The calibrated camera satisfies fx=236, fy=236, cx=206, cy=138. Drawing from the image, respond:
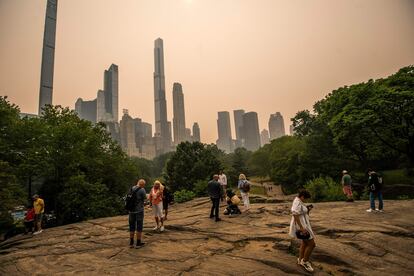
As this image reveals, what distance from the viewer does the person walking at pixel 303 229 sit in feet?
19.0

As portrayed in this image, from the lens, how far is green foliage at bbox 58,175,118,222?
811 inches

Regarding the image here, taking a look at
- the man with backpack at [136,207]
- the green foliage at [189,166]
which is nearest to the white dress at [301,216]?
the man with backpack at [136,207]

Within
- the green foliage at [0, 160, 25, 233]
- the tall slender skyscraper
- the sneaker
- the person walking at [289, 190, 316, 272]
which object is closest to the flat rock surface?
the sneaker

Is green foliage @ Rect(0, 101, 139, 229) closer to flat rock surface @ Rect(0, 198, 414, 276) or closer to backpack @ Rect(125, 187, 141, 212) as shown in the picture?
flat rock surface @ Rect(0, 198, 414, 276)

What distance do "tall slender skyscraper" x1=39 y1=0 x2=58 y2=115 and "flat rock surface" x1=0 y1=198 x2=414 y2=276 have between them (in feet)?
625

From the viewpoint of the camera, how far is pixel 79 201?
20.4 metres

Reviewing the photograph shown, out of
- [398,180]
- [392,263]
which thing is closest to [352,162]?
[398,180]

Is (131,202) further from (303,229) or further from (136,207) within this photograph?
(303,229)

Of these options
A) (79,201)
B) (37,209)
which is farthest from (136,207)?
(79,201)

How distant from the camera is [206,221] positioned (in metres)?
11.6

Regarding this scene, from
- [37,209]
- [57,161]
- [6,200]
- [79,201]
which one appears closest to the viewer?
[37,209]

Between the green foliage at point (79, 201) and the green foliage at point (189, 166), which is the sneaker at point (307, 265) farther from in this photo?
the green foliage at point (189, 166)

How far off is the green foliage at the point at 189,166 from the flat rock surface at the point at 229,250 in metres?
28.8

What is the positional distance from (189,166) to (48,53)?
18404cm
